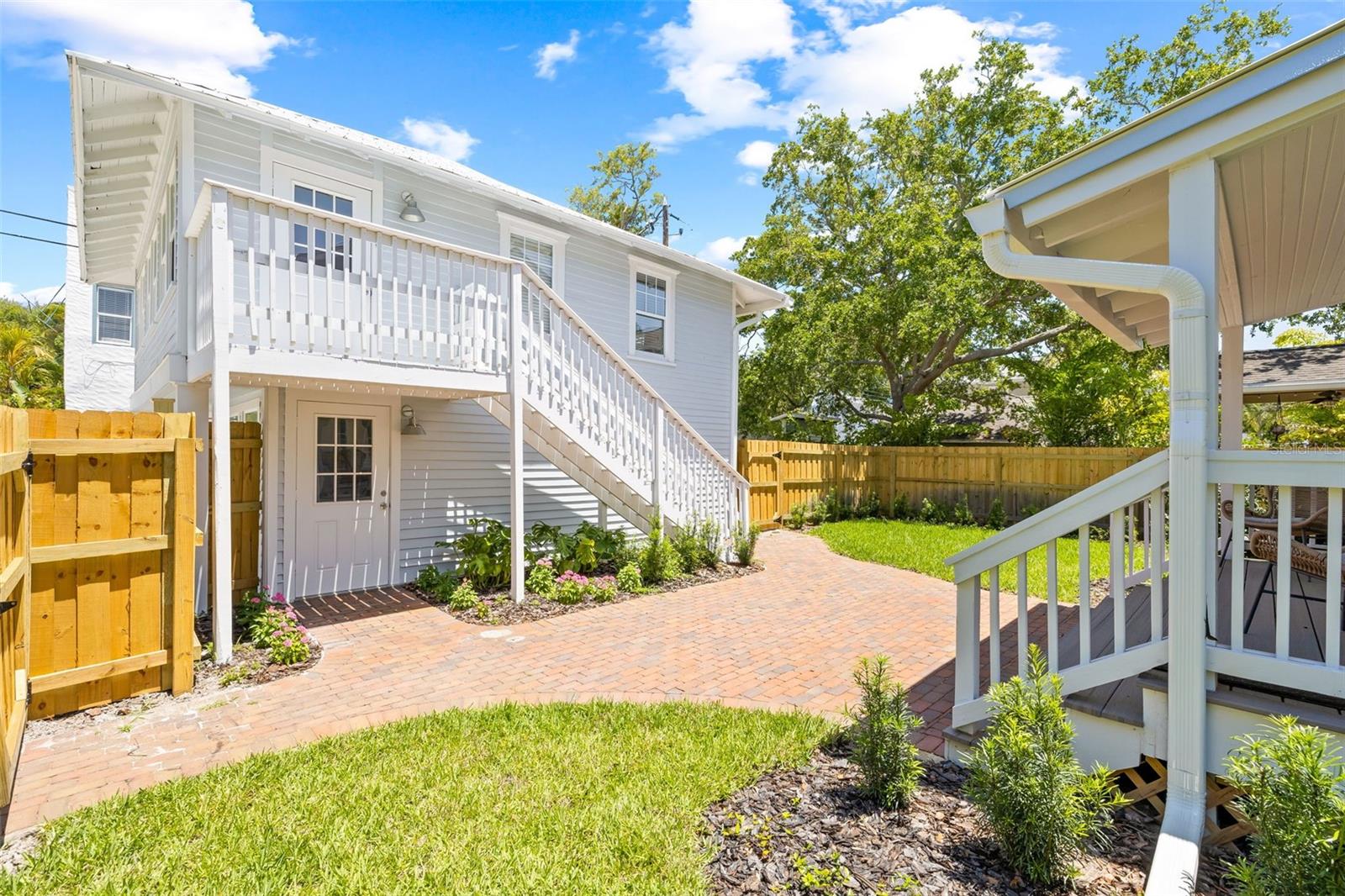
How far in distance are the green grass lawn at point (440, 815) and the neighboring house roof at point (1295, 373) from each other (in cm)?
996

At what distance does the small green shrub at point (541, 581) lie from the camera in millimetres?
7051

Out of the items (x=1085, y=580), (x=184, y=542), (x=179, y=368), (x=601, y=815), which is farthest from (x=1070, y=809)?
(x=179, y=368)

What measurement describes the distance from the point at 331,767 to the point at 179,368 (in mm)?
4471

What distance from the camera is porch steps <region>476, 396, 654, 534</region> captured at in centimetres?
747

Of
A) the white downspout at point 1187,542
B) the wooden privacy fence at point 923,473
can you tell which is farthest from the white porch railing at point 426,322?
the white downspout at point 1187,542

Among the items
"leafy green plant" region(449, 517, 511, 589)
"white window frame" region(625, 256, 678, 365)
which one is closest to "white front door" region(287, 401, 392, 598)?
"leafy green plant" region(449, 517, 511, 589)

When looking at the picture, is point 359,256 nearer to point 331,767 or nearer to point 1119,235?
point 331,767

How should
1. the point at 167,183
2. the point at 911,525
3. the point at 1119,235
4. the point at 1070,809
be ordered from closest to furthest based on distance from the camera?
→ the point at 1070,809 < the point at 1119,235 < the point at 167,183 < the point at 911,525

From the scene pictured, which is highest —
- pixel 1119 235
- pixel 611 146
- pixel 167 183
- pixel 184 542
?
pixel 611 146

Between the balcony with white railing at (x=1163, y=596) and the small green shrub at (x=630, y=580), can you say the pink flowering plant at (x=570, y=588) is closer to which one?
the small green shrub at (x=630, y=580)

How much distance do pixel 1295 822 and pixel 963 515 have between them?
12752 millimetres

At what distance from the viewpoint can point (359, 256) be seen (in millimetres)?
5582

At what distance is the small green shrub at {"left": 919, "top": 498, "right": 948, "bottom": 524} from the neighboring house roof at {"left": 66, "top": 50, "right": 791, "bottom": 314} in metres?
5.97

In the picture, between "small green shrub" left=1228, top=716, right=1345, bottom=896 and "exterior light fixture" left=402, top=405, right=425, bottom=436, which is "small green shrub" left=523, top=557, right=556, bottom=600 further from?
"small green shrub" left=1228, top=716, right=1345, bottom=896
